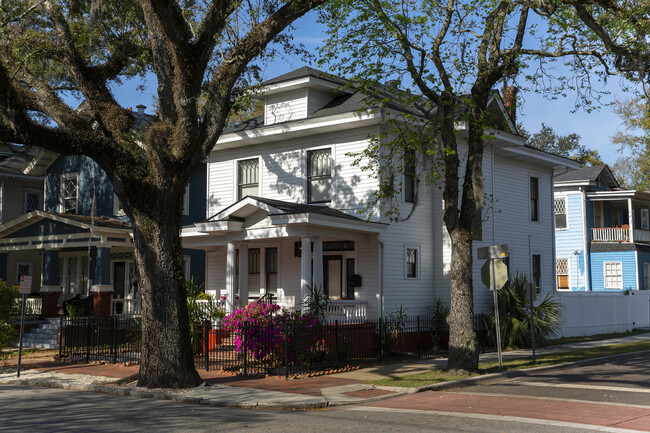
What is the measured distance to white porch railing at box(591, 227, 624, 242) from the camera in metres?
37.2

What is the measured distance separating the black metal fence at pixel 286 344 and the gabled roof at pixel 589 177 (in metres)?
18.2

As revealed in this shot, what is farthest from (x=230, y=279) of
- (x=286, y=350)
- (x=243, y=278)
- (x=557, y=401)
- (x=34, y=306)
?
(x=557, y=401)

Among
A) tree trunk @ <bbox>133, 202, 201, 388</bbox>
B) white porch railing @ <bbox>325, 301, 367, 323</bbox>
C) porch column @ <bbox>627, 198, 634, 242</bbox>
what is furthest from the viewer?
porch column @ <bbox>627, 198, 634, 242</bbox>

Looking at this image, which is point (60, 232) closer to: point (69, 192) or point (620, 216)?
point (69, 192)

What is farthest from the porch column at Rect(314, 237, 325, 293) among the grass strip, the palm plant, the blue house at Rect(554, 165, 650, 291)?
the blue house at Rect(554, 165, 650, 291)

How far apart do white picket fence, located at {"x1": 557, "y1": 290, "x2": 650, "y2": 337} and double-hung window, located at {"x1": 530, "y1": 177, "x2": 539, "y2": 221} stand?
11.1ft

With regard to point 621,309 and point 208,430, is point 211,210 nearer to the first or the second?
point 208,430

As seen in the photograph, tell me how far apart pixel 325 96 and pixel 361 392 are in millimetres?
13000

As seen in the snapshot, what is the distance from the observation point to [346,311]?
19.8 metres

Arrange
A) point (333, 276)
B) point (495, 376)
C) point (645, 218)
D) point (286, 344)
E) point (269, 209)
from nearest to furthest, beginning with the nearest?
point (495, 376) → point (286, 344) → point (269, 209) → point (333, 276) → point (645, 218)

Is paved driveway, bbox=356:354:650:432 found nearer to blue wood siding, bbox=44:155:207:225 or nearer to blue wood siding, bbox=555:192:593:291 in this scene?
blue wood siding, bbox=44:155:207:225

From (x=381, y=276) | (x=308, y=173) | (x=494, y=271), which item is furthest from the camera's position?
(x=308, y=173)

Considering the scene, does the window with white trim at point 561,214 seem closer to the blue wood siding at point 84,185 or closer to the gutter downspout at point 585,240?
the gutter downspout at point 585,240

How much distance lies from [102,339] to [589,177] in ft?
93.9
